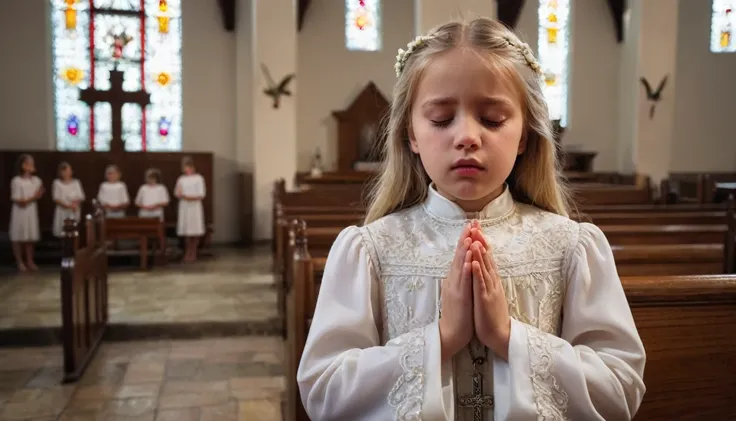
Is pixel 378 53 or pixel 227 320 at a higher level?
pixel 378 53

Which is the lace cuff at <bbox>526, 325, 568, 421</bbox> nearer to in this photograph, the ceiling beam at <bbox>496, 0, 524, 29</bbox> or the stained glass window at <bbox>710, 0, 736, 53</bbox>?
the ceiling beam at <bbox>496, 0, 524, 29</bbox>

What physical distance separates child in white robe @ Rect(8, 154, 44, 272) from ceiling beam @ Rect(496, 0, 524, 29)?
887 cm

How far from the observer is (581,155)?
38.2 ft

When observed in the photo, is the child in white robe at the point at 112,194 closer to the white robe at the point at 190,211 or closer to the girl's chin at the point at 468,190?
the white robe at the point at 190,211

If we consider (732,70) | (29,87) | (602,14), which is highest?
(602,14)

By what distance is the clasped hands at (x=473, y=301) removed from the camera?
1.08 meters

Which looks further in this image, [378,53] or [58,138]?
[378,53]

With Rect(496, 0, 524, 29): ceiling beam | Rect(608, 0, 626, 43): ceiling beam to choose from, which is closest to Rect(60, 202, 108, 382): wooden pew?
Rect(496, 0, 524, 29): ceiling beam

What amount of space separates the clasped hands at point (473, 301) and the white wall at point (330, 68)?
1084 centimetres

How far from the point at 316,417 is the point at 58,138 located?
1100cm

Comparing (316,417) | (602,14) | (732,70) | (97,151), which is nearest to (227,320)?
(316,417)

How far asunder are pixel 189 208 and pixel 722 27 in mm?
11400

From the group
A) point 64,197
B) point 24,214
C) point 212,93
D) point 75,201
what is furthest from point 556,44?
point 24,214

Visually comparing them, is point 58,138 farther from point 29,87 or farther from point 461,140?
point 461,140
